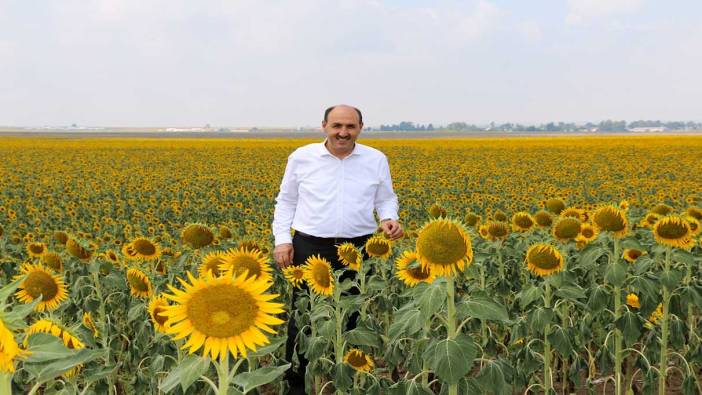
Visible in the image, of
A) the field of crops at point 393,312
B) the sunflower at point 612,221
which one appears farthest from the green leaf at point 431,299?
the sunflower at point 612,221

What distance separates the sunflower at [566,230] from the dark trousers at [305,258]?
4.07ft

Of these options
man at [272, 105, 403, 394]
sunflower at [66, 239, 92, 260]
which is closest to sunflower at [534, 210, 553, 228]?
man at [272, 105, 403, 394]

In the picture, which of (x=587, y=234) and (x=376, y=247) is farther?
(x=587, y=234)

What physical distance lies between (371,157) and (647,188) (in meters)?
13.1

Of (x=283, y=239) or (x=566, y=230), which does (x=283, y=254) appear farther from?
(x=566, y=230)

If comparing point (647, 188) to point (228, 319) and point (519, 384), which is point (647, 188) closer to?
point (519, 384)

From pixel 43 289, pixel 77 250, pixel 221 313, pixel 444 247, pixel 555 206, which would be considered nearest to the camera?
pixel 221 313

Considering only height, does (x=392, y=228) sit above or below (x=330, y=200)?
below

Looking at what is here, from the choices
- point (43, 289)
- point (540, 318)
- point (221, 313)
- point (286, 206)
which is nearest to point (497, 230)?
point (540, 318)

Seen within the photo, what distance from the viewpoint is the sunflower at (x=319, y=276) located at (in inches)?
144

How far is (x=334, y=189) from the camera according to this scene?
13.4ft

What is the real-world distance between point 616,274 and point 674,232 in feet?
1.57

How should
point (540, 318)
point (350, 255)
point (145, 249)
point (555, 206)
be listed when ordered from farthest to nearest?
point (555, 206)
point (145, 249)
point (350, 255)
point (540, 318)

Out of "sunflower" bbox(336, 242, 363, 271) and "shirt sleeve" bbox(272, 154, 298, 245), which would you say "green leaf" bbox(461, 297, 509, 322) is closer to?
"sunflower" bbox(336, 242, 363, 271)
